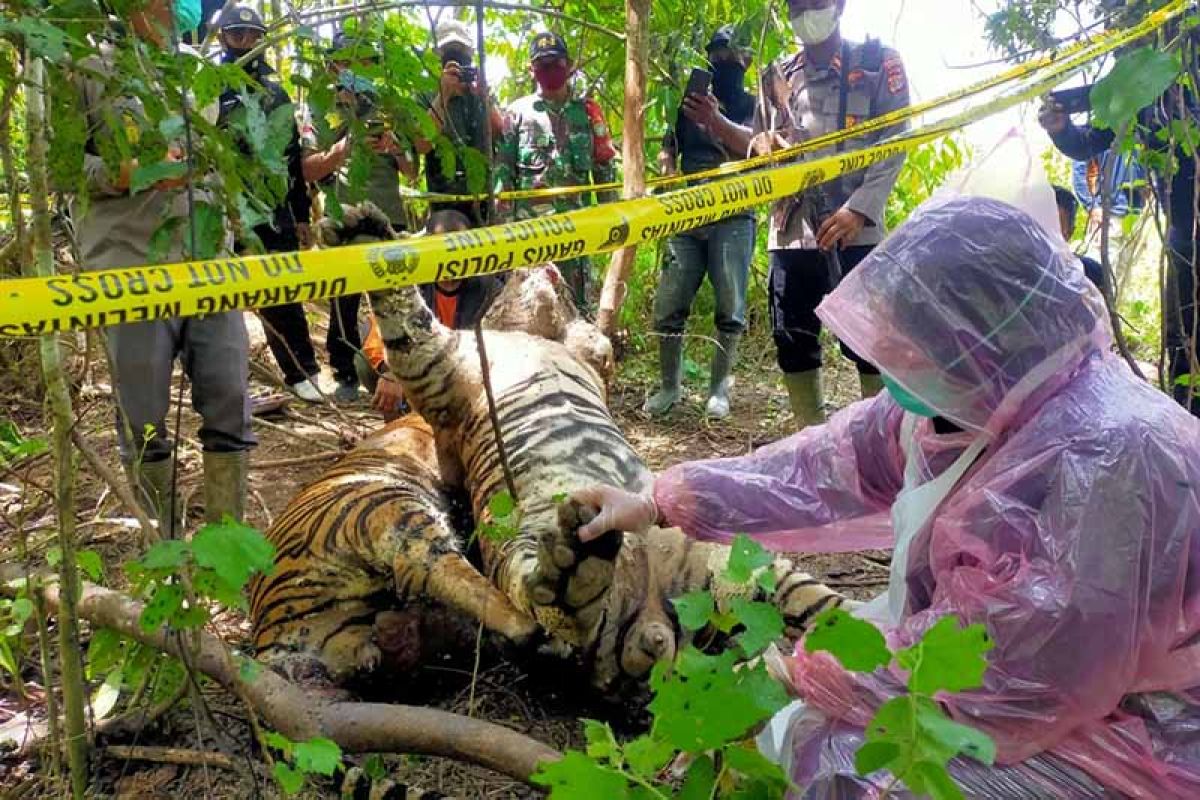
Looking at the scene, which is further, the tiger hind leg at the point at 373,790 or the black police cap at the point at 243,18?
the black police cap at the point at 243,18

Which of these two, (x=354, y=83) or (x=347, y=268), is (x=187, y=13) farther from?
(x=347, y=268)

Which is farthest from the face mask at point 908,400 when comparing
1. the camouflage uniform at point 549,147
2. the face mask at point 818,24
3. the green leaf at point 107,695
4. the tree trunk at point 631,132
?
the camouflage uniform at point 549,147

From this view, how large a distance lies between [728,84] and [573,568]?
4.08 metres

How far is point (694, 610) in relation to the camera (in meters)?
1.57

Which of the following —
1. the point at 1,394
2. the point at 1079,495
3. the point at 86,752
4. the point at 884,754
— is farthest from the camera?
the point at 1,394

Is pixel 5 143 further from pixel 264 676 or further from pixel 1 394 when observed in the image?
pixel 1 394

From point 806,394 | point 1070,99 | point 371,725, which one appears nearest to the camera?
point 371,725

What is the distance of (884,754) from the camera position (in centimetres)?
125

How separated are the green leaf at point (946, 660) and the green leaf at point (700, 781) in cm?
34

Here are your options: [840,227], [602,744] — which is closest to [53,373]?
[602,744]

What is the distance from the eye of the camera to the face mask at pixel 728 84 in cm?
555

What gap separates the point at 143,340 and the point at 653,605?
6.21 feet

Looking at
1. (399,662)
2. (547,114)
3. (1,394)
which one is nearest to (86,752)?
(399,662)

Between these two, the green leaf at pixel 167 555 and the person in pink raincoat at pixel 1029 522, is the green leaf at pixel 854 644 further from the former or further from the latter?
the green leaf at pixel 167 555
